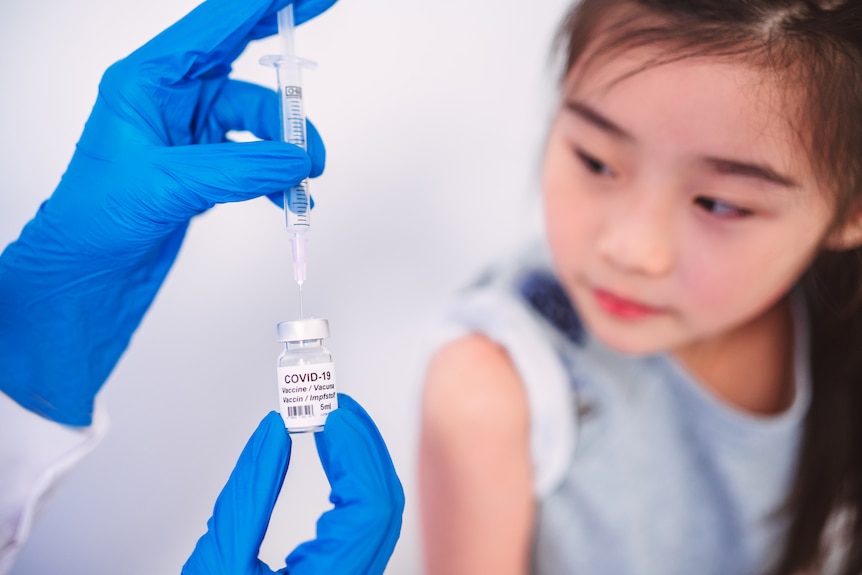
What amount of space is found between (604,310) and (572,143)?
0.90ft

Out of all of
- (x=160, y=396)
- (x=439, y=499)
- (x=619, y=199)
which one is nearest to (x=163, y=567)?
(x=160, y=396)

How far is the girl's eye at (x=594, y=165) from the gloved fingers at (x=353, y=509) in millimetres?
520

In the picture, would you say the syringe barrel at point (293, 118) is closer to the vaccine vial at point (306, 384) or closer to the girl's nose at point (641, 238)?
the vaccine vial at point (306, 384)

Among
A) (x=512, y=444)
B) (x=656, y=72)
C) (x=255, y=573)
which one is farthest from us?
(x=512, y=444)

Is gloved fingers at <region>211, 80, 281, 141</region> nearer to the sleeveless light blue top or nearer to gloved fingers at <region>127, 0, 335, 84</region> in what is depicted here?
gloved fingers at <region>127, 0, 335, 84</region>

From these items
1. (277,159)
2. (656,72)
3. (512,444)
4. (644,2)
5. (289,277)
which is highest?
(644,2)

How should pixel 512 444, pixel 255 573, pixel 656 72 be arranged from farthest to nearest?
pixel 512 444 → pixel 656 72 → pixel 255 573

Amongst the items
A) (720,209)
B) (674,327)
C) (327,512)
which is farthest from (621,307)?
(327,512)

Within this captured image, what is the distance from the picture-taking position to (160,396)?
1156 mm

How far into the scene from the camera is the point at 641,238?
108 cm

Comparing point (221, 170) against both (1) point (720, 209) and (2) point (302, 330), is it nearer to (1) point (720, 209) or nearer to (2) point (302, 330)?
(2) point (302, 330)

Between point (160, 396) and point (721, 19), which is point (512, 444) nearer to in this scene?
point (160, 396)

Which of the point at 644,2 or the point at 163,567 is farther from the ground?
the point at 644,2

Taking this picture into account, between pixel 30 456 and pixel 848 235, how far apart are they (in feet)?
4.33
